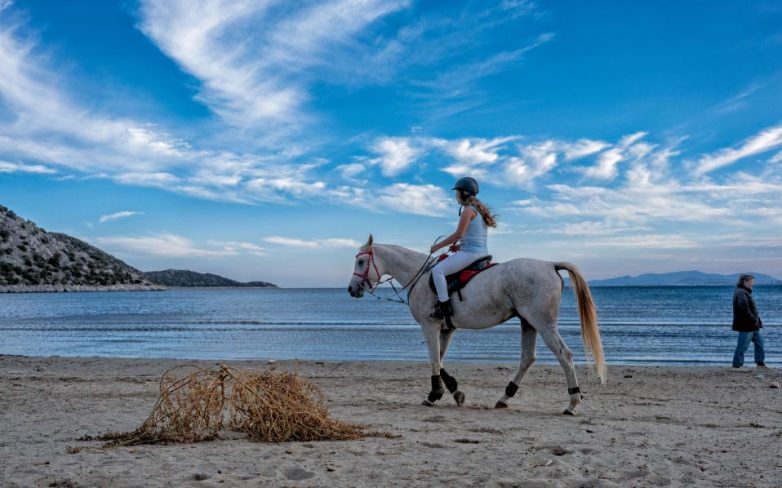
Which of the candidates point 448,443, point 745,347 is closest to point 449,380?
point 448,443

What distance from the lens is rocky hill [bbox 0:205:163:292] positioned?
107 metres

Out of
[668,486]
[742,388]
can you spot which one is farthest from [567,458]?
[742,388]

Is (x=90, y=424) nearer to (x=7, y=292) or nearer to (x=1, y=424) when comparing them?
(x=1, y=424)

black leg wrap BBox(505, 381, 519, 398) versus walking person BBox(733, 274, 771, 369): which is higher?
walking person BBox(733, 274, 771, 369)

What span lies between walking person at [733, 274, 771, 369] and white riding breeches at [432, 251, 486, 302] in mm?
8911

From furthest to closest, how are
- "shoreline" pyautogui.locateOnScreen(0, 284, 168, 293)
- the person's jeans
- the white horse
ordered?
1. "shoreline" pyautogui.locateOnScreen(0, 284, 168, 293)
2. the person's jeans
3. the white horse

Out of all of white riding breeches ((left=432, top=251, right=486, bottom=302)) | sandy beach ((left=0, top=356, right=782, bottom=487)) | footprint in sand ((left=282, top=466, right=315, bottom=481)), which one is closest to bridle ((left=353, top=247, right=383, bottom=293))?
white riding breeches ((left=432, top=251, right=486, bottom=302))

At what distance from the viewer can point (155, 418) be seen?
6.84 meters

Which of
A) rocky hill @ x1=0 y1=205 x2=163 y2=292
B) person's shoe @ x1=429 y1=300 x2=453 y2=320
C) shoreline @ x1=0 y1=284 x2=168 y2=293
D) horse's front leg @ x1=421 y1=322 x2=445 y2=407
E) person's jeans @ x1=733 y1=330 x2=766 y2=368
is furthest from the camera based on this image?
rocky hill @ x1=0 y1=205 x2=163 y2=292

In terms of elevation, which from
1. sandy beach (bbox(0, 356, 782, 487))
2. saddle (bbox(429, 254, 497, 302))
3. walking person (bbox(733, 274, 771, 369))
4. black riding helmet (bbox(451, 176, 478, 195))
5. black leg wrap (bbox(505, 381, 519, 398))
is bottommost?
sandy beach (bbox(0, 356, 782, 487))

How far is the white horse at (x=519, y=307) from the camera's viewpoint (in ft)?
28.6

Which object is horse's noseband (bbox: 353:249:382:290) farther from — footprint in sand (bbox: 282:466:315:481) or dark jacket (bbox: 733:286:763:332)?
dark jacket (bbox: 733:286:763:332)

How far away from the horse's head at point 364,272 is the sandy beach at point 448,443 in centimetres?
177

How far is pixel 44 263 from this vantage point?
11638 cm
